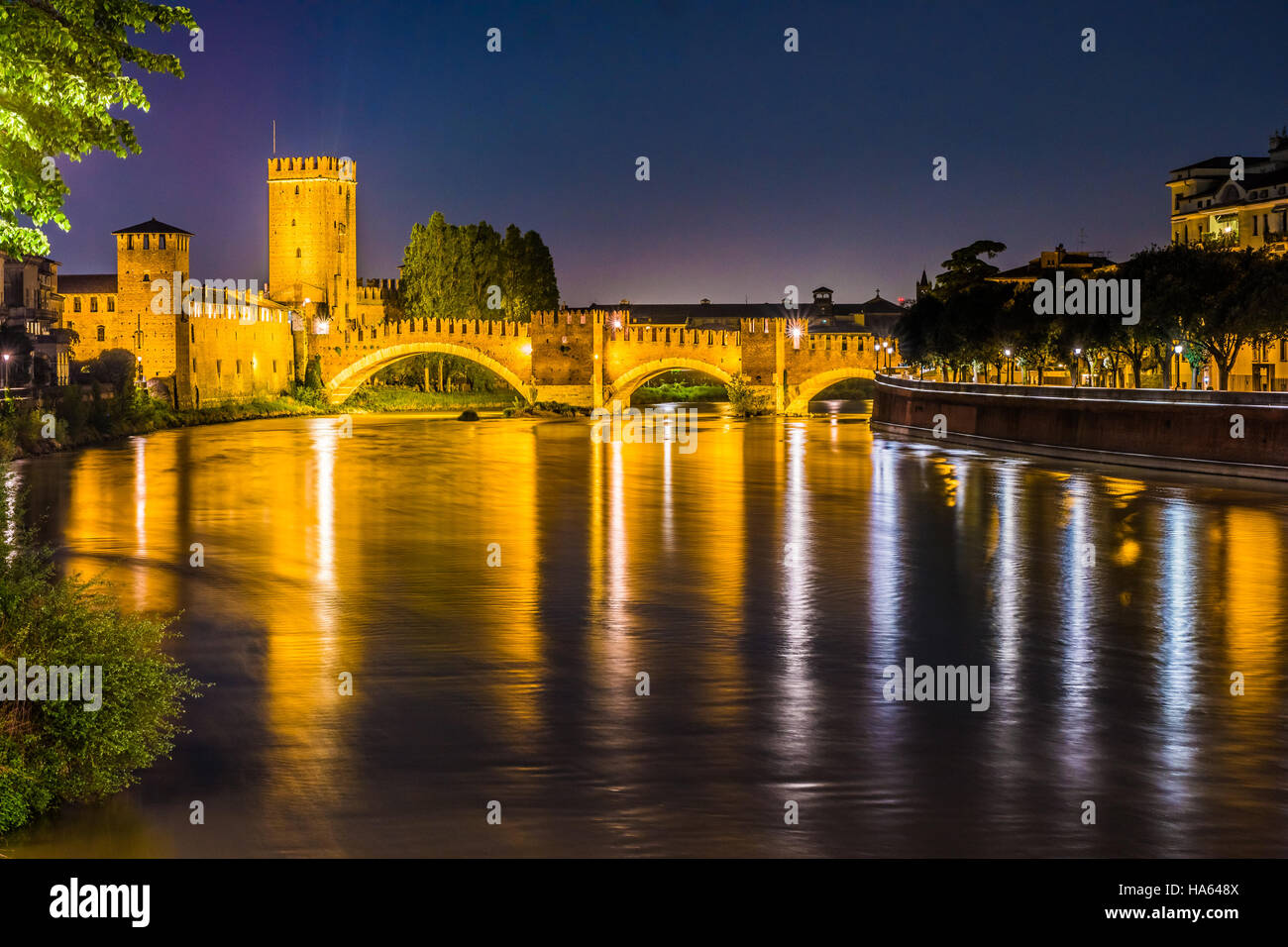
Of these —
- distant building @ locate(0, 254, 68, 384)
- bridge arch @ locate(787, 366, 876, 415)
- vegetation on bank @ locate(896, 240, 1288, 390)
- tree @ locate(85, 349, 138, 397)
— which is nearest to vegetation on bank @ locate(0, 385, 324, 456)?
distant building @ locate(0, 254, 68, 384)

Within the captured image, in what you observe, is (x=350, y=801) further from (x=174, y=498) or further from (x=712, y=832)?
(x=174, y=498)

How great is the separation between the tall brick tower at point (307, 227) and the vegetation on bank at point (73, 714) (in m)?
68.7

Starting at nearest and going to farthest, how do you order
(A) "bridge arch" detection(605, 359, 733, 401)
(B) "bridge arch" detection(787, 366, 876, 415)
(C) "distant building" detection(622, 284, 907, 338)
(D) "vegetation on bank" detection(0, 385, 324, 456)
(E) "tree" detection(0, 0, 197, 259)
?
1. (E) "tree" detection(0, 0, 197, 259)
2. (D) "vegetation on bank" detection(0, 385, 324, 456)
3. (B) "bridge arch" detection(787, 366, 876, 415)
4. (A) "bridge arch" detection(605, 359, 733, 401)
5. (C) "distant building" detection(622, 284, 907, 338)

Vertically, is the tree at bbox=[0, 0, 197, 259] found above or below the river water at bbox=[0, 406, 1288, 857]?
above

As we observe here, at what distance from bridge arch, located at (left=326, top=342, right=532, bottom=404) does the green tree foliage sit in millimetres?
2098

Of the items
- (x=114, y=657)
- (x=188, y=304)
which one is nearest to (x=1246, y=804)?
(x=114, y=657)

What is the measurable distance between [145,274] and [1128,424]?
138 ft

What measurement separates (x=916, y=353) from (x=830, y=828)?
1886 inches

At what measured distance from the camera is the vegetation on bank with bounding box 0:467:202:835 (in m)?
6.49

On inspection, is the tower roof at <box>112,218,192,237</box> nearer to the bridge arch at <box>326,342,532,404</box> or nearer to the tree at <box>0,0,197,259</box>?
the bridge arch at <box>326,342,532,404</box>

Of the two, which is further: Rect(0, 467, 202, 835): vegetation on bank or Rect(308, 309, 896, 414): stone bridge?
Rect(308, 309, 896, 414): stone bridge

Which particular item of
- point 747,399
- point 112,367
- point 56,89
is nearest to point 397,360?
point 112,367

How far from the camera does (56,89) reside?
24.2 feet
